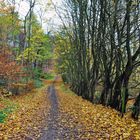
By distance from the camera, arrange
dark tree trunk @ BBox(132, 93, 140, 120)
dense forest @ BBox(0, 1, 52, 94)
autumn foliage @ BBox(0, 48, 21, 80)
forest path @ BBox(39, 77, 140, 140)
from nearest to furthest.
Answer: forest path @ BBox(39, 77, 140, 140)
dark tree trunk @ BBox(132, 93, 140, 120)
autumn foliage @ BBox(0, 48, 21, 80)
dense forest @ BBox(0, 1, 52, 94)

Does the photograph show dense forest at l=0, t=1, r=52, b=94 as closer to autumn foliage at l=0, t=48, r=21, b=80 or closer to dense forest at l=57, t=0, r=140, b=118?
autumn foliage at l=0, t=48, r=21, b=80

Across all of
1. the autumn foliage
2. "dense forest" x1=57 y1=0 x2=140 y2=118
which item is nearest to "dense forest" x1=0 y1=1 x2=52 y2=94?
the autumn foliage

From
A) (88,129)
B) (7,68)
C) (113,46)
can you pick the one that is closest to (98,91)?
(7,68)

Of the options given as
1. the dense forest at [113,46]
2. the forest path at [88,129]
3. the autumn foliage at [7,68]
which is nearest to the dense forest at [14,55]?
the autumn foliage at [7,68]

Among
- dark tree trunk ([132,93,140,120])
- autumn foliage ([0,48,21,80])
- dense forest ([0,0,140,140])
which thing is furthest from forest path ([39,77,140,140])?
autumn foliage ([0,48,21,80])

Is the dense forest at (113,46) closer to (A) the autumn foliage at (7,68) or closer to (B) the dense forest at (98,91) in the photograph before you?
(B) the dense forest at (98,91)

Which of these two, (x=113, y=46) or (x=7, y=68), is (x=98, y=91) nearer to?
(x=7, y=68)

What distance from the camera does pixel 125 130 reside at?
1059 cm

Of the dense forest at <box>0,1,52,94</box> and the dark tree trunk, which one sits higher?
the dense forest at <box>0,1,52,94</box>

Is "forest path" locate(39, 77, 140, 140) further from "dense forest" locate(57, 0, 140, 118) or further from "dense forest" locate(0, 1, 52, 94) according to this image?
"dense forest" locate(0, 1, 52, 94)

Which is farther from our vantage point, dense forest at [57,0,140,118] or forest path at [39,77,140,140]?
dense forest at [57,0,140,118]


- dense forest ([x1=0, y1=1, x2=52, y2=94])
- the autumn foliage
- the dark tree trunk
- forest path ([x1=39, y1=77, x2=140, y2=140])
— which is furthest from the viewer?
dense forest ([x1=0, y1=1, x2=52, y2=94])

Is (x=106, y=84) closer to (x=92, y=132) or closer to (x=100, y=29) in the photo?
(x=100, y=29)

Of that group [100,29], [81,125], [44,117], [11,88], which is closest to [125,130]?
[81,125]
